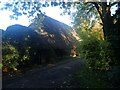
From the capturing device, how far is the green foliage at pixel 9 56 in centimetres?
1675

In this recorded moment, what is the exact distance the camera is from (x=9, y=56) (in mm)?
17031

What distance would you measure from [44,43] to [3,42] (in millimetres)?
9317

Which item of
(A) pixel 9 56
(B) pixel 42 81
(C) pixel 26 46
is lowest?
(B) pixel 42 81

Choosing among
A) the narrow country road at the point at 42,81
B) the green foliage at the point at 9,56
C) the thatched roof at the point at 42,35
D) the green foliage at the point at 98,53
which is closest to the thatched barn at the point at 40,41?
the thatched roof at the point at 42,35

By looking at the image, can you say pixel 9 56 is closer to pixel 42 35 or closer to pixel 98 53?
pixel 98 53

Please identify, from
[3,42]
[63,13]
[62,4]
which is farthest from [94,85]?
[63,13]

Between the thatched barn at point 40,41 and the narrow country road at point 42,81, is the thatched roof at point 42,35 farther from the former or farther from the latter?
the narrow country road at point 42,81

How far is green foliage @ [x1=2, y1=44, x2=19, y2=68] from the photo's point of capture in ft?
55.0

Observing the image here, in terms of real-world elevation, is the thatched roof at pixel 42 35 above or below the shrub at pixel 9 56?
above

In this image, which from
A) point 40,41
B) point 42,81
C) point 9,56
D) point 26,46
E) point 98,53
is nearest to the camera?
point 42,81

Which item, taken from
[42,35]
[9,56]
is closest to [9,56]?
[9,56]

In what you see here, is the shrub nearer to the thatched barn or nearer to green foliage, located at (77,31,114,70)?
the thatched barn

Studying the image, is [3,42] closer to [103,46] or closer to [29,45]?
[29,45]

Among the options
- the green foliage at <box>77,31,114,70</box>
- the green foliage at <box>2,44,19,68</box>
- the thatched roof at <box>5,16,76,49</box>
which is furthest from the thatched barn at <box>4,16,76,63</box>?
the green foliage at <box>77,31,114,70</box>
